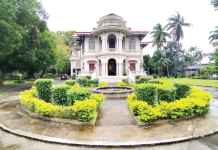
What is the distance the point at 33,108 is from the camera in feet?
19.2

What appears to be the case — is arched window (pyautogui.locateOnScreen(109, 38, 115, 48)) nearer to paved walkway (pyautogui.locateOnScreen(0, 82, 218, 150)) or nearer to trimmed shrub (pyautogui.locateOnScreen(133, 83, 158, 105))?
trimmed shrub (pyautogui.locateOnScreen(133, 83, 158, 105))

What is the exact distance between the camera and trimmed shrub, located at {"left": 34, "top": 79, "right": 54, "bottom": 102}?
696 cm

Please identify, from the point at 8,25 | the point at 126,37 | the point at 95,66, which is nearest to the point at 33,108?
the point at 8,25

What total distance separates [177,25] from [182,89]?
34.7 m

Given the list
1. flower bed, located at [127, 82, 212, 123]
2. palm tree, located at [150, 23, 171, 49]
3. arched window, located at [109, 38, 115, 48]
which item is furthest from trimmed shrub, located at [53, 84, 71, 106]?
palm tree, located at [150, 23, 171, 49]

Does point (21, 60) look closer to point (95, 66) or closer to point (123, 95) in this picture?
point (95, 66)

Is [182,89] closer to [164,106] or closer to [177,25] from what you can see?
[164,106]

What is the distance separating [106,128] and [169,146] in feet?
6.51

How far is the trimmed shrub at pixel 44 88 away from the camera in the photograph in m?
6.96

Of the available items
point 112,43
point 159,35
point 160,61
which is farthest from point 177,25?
point 112,43

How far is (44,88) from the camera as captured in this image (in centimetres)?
702

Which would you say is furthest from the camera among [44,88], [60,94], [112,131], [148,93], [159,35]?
[159,35]

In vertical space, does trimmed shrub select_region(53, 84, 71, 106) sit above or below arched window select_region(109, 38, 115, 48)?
below

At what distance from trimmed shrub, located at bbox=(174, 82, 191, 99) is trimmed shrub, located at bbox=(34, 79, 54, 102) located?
6822mm
